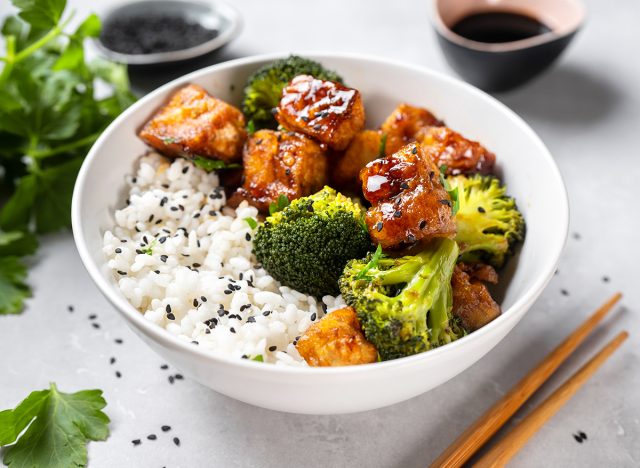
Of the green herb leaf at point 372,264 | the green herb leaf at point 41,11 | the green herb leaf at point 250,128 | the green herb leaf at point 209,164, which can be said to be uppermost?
the green herb leaf at point 372,264

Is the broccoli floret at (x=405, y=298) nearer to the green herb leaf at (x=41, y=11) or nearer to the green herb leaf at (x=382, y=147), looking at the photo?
the green herb leaf at (x=382, y=147)

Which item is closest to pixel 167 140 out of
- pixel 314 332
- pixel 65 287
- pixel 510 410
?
pixel 65 287

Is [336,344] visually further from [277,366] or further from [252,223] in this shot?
[252,223]

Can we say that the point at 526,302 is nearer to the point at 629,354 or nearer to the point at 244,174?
the point at 629,354

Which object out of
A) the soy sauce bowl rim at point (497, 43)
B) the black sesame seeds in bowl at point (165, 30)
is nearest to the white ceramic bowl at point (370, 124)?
the soy sauce bowl rim at point (497, 43)

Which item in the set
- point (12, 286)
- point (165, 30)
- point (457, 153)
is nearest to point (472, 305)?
point (457, 153)

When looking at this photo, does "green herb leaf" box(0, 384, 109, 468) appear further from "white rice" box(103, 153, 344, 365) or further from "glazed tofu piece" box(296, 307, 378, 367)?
"glazed tofu piece" box(296, 307, 378, 367)
